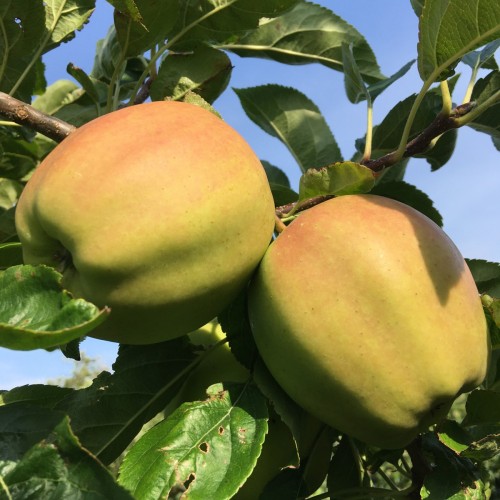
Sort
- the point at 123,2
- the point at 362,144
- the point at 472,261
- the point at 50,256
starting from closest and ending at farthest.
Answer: the point at 50,256 < the point at 123,2 < the point at 472,261 < the point at 362,144

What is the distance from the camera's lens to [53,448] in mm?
941

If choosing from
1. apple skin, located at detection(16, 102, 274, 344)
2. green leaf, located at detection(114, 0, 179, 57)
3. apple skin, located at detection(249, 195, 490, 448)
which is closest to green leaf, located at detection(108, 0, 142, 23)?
green leaf, located at detection(114, 0, 179, 57)

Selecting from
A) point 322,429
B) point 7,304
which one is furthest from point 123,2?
point 322,429

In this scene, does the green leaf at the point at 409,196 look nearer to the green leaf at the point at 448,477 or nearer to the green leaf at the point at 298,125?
the green leaf at the point at 298,125

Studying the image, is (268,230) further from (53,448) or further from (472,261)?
(472,261)

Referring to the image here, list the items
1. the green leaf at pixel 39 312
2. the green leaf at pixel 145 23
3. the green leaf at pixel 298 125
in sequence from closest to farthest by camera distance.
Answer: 1. the green leaf at pixel 39 312
2. the green leaf at pixel 145 23
3. the green leaf at pixel 298 125

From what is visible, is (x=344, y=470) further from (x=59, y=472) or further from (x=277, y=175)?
(x=277, y=175)

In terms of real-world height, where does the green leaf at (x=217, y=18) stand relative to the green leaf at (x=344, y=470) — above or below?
above

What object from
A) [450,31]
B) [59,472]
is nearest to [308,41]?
[450,31]

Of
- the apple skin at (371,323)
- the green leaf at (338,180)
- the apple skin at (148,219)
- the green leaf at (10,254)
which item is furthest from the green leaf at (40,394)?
the green leaf at (338,180)

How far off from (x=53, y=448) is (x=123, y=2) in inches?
35.0

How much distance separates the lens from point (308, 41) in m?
1.93

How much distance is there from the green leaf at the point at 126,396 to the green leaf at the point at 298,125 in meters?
0.75

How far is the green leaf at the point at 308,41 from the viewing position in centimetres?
189
